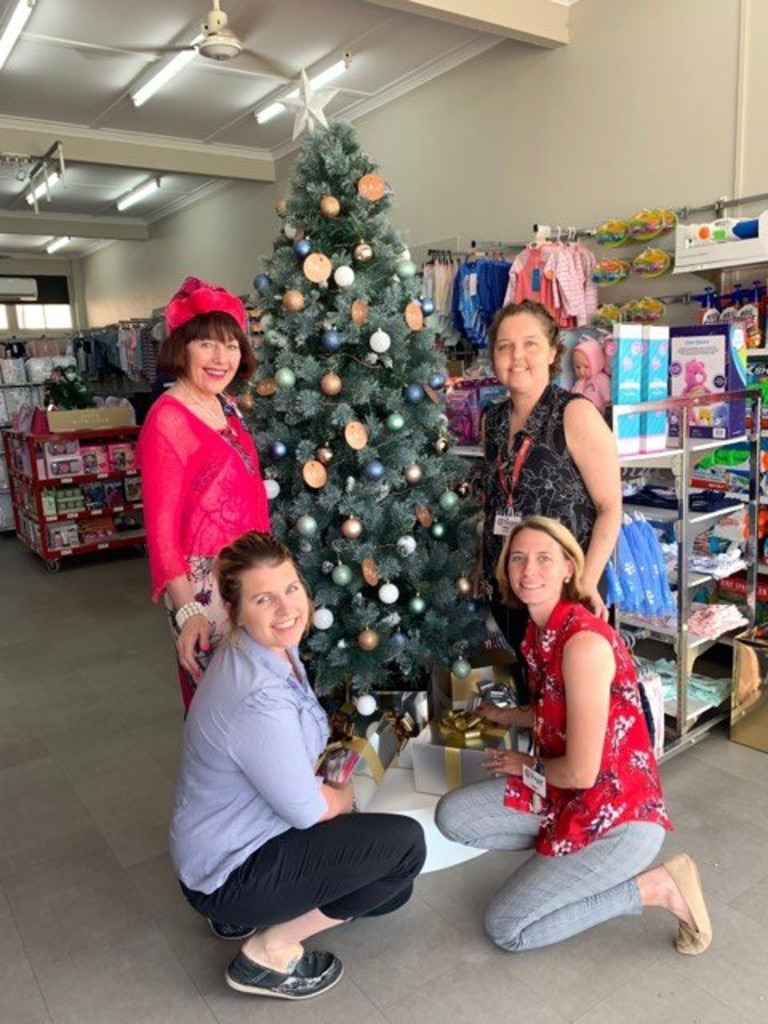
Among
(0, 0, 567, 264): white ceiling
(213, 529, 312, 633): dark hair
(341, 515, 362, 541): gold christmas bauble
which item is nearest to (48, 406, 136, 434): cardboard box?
(0, 0, 567, 264): white ceiling

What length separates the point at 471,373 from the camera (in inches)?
173

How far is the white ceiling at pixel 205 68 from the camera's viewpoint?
14.8 feet

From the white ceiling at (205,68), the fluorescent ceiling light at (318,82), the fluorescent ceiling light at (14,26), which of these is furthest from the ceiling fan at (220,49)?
the fluorescent ceiling light at (14,26)

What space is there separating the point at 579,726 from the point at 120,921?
1385 millimetres

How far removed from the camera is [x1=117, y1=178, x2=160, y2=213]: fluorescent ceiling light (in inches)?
336

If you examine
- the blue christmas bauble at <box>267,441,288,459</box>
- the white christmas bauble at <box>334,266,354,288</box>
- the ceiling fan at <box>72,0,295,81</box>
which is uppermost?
the ceiling fan at <box>72,0,295,81</box>

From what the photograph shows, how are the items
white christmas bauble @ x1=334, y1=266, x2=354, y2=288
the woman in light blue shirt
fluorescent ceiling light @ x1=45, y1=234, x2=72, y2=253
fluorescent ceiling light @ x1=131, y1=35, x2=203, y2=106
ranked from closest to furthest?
the woman in light blue shirt
white christmas bauble @ x1=334, y1=266, x2=354, y2=288
fluorescent ceiling light @ x1=131, y1=35, x2=203, y2=106
fluorescent ceiling light @ x1=45, y1=234, x2=72, y2=253

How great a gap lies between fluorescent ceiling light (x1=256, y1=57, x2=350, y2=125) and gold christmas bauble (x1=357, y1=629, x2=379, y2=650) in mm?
3677

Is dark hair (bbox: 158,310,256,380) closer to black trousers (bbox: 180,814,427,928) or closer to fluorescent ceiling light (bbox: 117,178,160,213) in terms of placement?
black trousers (bbox: 180,814,427,928)

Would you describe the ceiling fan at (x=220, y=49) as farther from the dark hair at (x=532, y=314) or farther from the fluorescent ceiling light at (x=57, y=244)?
the fluorescent ceiling light at (x=57, y=244)

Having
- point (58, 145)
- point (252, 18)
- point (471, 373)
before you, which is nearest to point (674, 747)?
point (471, 373)

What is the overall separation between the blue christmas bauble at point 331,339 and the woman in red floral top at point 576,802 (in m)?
0.80

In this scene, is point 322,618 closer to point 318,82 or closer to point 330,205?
point 330,205

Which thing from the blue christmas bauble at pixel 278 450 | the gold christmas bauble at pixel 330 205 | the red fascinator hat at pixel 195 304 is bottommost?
the blue christmas bauble at pixel 278 450
